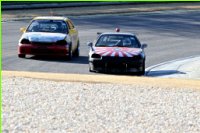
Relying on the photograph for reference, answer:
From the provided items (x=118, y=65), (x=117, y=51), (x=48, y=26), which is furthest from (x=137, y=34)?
(x=118, y=65)

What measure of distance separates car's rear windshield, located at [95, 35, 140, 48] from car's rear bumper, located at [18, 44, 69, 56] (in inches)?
67.0

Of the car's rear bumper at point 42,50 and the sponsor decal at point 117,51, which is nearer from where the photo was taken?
the sponsor decal at point 117,51

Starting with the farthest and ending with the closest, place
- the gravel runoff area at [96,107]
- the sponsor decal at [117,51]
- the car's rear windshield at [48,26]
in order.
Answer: the car's rear windshield at [48,26] → the sponsor decal at [117,51] → the gravel runoff area at [96,107]

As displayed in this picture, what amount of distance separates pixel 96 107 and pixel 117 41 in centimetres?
916

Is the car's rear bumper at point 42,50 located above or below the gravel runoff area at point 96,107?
below

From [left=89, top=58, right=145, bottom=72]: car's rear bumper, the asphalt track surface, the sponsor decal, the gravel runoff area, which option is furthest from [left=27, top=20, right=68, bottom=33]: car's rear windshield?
the gravel runoff area

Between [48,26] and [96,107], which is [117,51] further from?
[96,107]

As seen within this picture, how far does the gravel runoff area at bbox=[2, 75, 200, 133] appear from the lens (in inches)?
388

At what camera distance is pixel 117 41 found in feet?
67.3

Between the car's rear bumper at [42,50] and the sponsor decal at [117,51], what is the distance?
2394 mm

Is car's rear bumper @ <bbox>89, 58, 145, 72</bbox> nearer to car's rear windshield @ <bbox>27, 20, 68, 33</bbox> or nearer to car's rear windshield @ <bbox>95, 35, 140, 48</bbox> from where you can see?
car's rear windshield @ <bbox>95, 35, 140, 48</bbox>

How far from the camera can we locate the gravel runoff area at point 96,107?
986 centimetres

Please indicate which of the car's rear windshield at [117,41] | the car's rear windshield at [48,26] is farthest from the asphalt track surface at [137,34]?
the car's rear windshield at [48,26]

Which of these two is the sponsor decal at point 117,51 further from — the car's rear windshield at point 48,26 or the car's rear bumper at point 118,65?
the car's rear windshield at point 48,26
